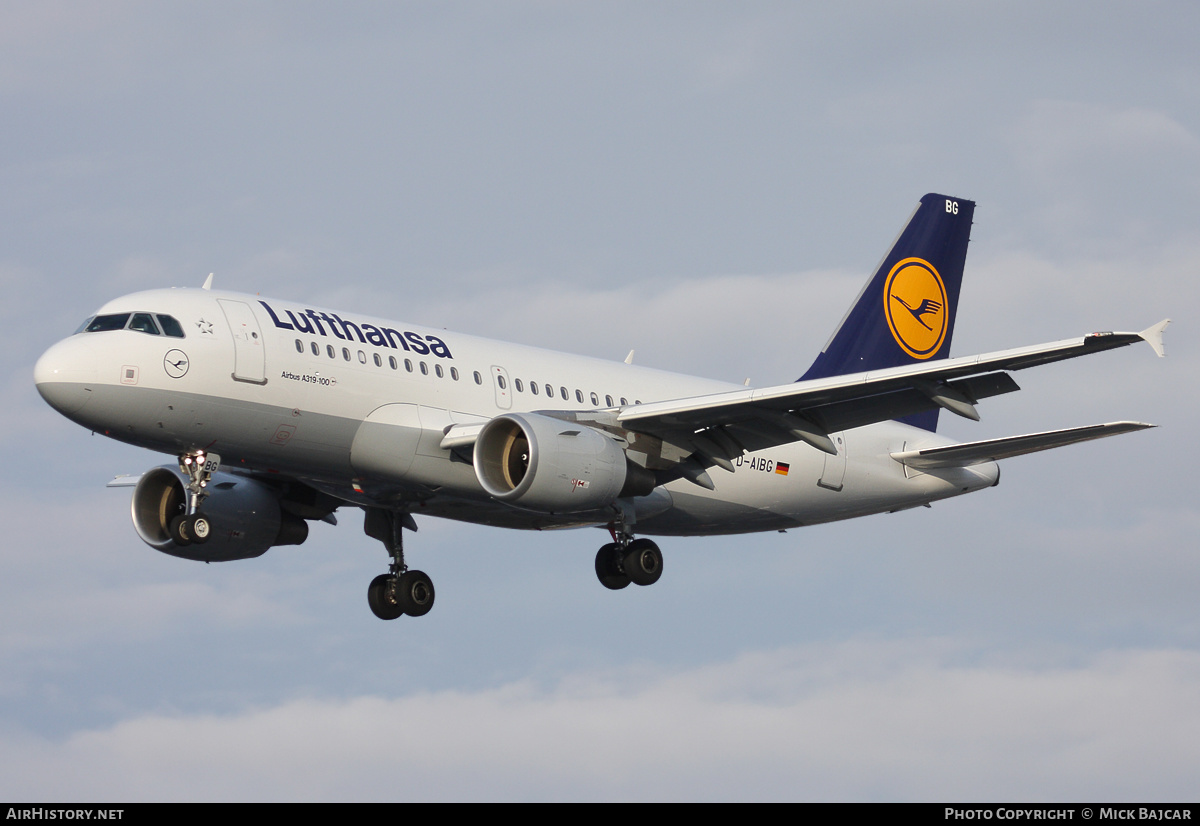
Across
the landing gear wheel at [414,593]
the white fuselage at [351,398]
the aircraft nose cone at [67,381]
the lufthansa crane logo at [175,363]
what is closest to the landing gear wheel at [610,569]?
the white fuselage at [351,398]

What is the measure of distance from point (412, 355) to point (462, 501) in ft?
11.5

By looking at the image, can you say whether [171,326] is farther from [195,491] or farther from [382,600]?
[382,600]

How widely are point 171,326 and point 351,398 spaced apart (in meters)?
3.76

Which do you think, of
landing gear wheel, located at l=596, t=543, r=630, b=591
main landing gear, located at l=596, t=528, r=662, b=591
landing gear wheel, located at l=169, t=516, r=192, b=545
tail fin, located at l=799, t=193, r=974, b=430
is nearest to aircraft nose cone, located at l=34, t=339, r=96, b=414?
landing gear wheel, located at l=169, t=516, r=192, b=545

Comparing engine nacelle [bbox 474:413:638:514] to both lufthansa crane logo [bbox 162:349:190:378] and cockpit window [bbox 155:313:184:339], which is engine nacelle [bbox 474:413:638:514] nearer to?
lufthansa crane logo [bbox 162:349:190:378]

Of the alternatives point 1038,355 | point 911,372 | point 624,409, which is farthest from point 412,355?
point 1038,355

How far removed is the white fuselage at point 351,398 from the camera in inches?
1209

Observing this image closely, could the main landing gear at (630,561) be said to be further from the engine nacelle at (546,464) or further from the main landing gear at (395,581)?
the main landing gear at (395,581)

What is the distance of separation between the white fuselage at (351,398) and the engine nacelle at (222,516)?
7.53 feet

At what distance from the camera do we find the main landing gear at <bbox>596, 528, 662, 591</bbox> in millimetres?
35969

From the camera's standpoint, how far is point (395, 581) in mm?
38469

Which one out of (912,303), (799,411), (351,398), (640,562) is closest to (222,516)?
(351,398)

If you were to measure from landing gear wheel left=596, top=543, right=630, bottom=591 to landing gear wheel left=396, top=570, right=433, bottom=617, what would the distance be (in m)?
4.51

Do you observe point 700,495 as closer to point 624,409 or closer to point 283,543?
point 624,409
